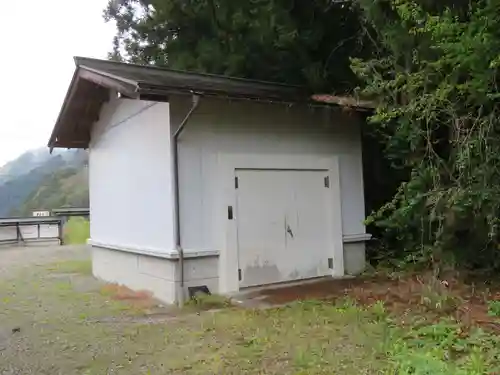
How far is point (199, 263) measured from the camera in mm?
7172

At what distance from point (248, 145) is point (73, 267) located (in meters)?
6.30

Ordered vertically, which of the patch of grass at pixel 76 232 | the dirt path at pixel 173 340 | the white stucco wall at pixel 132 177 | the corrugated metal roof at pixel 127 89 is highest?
the corrugated metal roof at pixel 127 89

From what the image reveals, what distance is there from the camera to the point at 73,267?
1194 centimetres

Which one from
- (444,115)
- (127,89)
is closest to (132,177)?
(127,89)

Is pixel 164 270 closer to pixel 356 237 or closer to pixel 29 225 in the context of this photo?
pixel 356 237

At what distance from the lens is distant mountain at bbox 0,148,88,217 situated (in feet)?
95.3

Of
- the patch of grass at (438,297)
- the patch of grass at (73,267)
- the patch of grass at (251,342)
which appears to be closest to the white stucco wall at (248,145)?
the patch of grass at (251,342)

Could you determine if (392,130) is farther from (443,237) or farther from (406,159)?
(443,237)

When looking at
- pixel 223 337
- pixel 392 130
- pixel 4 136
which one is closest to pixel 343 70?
pixel 392 130

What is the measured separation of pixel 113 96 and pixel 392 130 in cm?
475

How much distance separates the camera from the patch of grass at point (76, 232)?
62.2 feet

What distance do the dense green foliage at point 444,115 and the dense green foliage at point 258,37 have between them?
5.50 feet

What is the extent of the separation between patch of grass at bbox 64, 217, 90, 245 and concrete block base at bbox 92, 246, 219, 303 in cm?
1052

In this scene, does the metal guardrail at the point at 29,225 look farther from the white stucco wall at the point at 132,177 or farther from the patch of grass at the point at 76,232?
the white stucco wall at the point at 132,177
